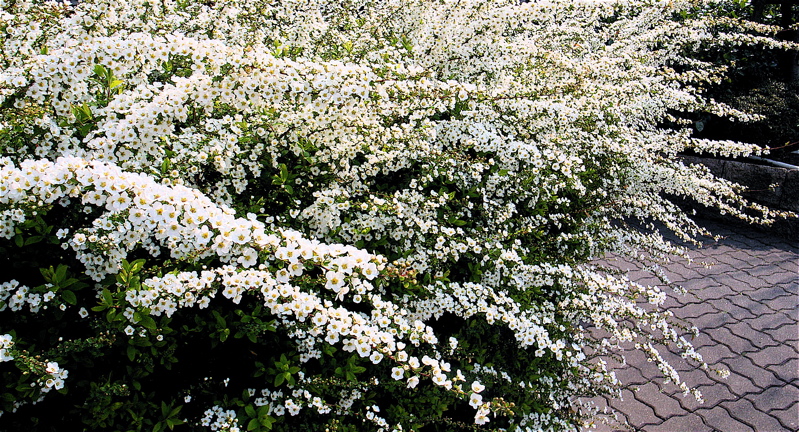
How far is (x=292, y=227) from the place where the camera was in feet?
8.43

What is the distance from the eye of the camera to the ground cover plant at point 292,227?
1.82 m

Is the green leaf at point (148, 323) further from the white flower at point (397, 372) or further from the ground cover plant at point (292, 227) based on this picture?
the white flower at point (397, 372)

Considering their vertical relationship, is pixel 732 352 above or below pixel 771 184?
below

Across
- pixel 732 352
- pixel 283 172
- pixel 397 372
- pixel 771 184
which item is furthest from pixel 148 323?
pixel 771 184

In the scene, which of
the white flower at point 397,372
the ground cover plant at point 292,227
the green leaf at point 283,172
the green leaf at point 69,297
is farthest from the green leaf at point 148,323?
the green leaf at point 283,172

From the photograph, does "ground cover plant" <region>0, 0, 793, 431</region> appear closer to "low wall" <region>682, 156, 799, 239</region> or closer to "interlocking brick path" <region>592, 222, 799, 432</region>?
"interlocking brick path" <region>592, 222, 799, 432</region>

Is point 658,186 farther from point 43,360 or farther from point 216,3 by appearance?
point 43,360

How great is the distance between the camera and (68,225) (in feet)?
6.56

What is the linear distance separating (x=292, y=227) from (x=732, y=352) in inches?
143

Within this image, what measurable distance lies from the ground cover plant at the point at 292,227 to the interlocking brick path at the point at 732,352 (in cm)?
82

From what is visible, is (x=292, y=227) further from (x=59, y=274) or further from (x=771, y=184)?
(x=771, y=184)

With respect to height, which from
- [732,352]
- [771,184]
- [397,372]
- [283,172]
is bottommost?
[732,352]

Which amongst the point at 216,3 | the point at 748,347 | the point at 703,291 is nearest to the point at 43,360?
the point at 216,3

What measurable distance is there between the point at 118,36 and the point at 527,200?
2.40 m
